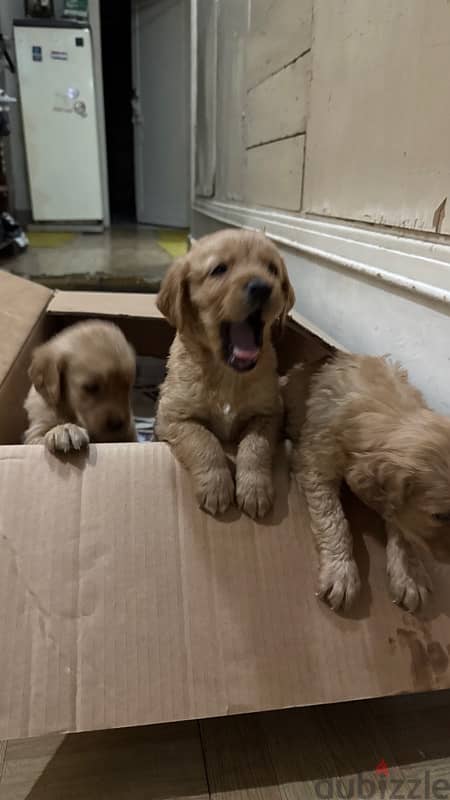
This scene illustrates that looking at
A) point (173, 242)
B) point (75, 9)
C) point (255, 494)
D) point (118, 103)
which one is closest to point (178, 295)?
point (255, 494)

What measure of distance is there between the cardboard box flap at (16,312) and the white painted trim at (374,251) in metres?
1.03

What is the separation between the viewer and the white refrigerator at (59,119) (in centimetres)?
698

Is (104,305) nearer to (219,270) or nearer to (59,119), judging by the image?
(219,270)

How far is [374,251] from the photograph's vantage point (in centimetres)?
164

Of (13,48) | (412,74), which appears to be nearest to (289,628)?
(412,74)

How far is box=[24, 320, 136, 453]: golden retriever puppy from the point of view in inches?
67.5

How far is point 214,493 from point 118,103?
36.0 ft

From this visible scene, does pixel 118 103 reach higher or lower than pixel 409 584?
higher

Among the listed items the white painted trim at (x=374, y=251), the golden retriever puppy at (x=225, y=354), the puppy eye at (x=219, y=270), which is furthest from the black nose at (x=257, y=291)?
the white painted trim at (x=374, y=251)

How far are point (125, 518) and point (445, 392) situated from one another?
0.77 meters

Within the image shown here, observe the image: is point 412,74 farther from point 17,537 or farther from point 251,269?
point 17,537

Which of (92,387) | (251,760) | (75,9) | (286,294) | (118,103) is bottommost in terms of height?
(251,760)

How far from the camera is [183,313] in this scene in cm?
147

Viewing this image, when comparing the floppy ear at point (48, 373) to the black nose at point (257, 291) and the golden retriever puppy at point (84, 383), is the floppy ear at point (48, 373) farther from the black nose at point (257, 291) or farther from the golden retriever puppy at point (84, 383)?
the black nose at point (257, 291)
